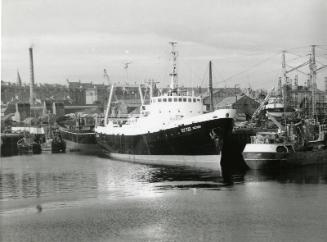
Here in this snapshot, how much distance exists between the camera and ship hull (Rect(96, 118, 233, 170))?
3703 centimetres

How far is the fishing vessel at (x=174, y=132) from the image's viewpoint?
37000 millimetres

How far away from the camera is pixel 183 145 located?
38.7 m

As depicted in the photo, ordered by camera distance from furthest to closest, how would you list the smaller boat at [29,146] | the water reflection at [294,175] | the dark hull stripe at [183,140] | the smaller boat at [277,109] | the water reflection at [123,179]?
the smaller boat at [29,146] → the smaller boat at [277,109] → the dark hull stripe at [183,140] → the water reflection at [294,175] → the water reflection at [123,179]

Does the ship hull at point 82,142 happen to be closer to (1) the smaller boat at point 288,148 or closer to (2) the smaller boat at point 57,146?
(2) the smaller boat at point 57,146

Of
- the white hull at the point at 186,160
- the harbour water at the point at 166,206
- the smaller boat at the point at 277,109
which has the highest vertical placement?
the smaller boat at the point at 277,109

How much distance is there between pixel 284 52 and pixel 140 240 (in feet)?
98.7

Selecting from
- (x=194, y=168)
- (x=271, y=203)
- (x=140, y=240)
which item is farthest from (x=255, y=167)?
→ (x=140, y=240)

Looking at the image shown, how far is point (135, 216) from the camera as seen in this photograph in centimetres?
2009

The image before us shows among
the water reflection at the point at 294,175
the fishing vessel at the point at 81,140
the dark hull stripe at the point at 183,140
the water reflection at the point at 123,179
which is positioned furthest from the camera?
the fishing vessel at the point at 81,140

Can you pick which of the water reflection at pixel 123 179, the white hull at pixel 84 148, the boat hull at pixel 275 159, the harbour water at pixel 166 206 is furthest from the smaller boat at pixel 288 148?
the white hull at pixel 84 148

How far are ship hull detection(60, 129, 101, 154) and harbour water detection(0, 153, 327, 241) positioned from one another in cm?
Answer: 2926

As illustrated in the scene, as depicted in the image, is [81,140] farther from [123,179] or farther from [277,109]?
[123,179]

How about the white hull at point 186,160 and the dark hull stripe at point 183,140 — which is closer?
the dark hull stripe at point 183,140

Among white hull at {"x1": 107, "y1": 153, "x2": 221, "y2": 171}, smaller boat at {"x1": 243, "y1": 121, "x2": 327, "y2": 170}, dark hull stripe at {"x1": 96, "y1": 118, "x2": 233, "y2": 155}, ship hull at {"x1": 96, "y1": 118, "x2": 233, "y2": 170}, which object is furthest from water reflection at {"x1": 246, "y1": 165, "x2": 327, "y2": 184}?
dark hull stripe at {"x1": 96, "y1": 118, "x2": 233, "y2": 155}
